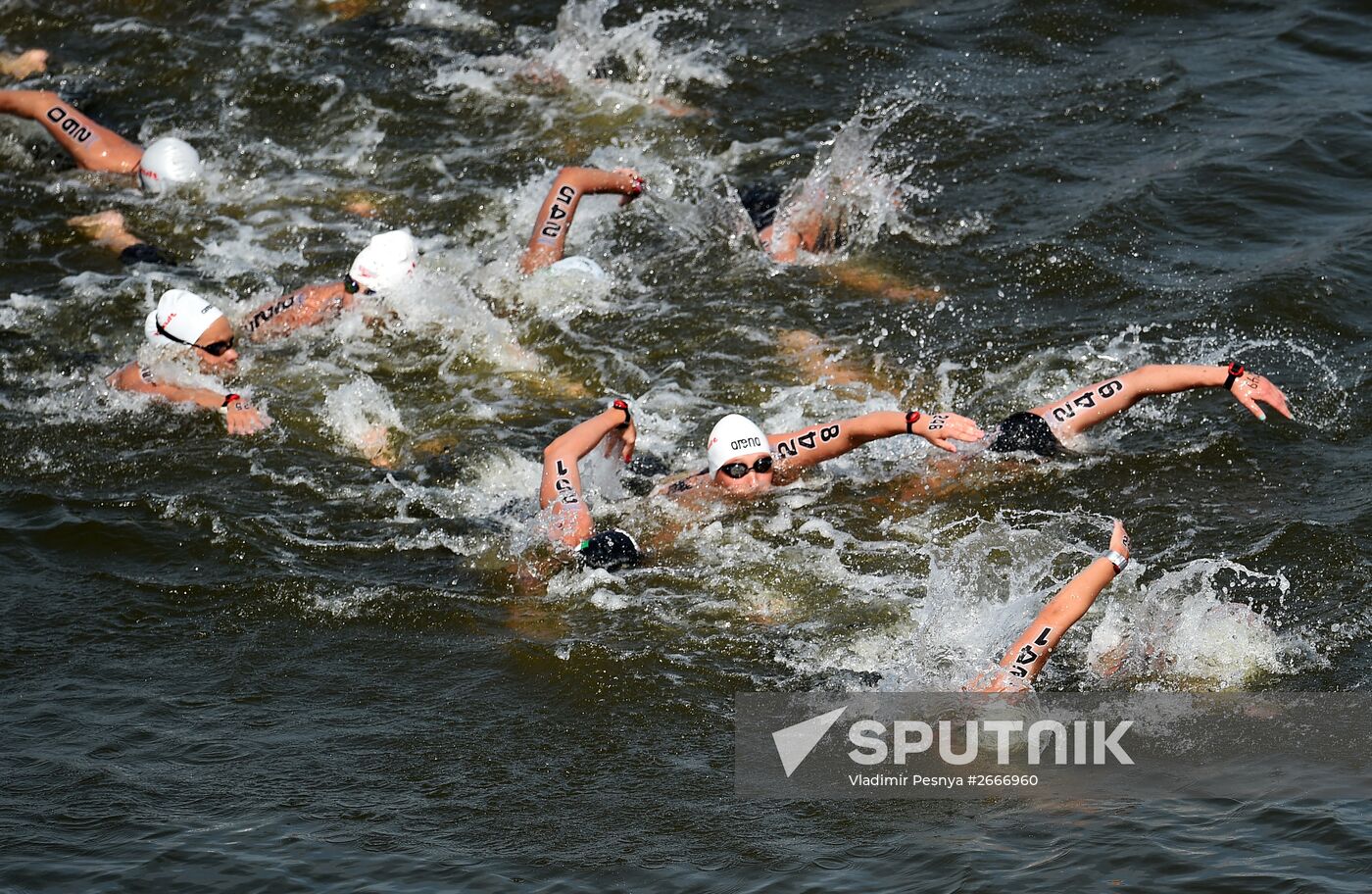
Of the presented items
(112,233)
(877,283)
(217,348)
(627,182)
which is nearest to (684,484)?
(627,182)

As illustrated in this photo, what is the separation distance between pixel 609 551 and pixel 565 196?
4045mm

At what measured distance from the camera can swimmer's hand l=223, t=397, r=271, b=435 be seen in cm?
1127

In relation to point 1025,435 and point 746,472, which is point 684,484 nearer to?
point 746,472

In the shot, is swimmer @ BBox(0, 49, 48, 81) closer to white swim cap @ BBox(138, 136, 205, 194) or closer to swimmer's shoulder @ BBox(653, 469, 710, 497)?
white swim cap @ BBox(138, 136, 205, 194)

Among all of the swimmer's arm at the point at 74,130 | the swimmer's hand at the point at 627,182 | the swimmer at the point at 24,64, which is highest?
the swimmer at the point at 24,64

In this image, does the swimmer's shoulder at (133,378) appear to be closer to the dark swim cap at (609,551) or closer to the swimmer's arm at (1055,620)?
the dark swim cap at (609,551)

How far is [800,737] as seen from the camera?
812 centimetres

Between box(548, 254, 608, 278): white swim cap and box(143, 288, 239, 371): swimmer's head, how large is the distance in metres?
2.66

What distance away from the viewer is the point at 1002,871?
675cm

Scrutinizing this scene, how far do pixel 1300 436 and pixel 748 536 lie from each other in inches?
154

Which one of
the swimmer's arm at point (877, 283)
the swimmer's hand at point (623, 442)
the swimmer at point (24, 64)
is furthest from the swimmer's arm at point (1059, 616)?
the swimmer at point (24, 64)

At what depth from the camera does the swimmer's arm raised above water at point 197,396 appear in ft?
37.1

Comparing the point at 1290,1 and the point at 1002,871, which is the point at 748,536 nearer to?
the point at 1002,871

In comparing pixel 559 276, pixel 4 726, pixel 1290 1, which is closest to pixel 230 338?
pixel 559 276
